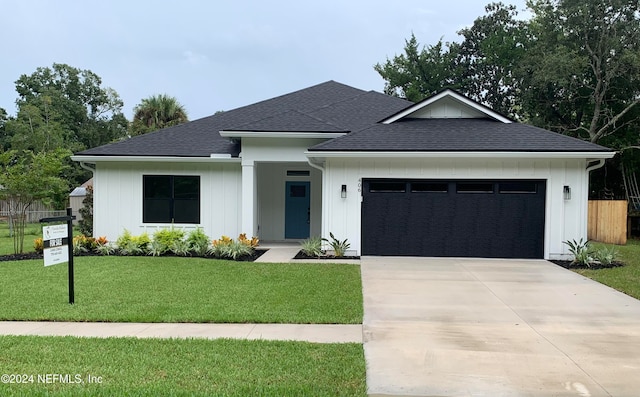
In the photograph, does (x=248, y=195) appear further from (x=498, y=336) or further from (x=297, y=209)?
(x=498, y=336)

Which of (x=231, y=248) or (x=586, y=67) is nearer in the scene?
(x=231, y=248)

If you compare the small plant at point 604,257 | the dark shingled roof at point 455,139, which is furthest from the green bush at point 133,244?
the small plant at point 604,257

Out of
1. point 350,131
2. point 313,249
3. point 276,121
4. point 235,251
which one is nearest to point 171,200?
point 235,251

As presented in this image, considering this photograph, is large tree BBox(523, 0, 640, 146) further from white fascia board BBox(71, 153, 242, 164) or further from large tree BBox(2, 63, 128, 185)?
large tree BBox(2, 63, 128, 185)

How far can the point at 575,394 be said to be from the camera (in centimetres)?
389

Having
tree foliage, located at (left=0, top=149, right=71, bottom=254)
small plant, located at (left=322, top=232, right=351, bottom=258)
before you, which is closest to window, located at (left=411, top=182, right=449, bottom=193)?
small plant, located at (left=322, top=232, right=351, bottom=258)

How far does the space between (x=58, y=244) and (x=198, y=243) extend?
18.3 feet

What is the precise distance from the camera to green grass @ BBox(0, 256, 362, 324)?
20.5ft

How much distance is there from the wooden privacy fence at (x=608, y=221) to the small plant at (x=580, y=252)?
6.80m

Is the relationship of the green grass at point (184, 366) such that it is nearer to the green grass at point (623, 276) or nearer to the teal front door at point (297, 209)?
the green grass at point (623, 276)

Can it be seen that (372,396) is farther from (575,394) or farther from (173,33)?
(173,33)

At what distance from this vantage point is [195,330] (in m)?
5.67

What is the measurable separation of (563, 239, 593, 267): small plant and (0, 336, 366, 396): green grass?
28.0 feet

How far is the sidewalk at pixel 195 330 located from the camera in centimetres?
539
